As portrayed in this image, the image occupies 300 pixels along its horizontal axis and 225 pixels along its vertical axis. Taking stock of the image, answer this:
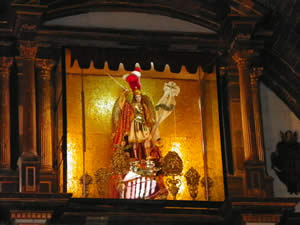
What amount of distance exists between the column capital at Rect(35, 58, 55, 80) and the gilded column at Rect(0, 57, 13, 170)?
514 mm

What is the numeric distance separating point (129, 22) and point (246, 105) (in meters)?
2.65

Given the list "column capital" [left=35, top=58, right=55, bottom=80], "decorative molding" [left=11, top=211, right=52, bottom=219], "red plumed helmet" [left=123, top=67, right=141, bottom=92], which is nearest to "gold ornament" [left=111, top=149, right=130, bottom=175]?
"red plumed helmet" [left=123, top=67, right=141, bottom=92]

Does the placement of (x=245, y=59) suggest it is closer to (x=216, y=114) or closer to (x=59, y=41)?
(x=216, y=114)

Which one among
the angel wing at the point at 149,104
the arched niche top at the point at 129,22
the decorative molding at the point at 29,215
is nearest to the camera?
the decorative molding at the point at 29,215

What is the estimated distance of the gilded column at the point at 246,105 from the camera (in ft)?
61.1

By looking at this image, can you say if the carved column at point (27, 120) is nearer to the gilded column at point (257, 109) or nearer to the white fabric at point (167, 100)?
the white fabric at point (167, 100)

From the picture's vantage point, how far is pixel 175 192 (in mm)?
18891

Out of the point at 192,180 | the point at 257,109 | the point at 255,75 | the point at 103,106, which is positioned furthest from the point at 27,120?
the point at 255,75

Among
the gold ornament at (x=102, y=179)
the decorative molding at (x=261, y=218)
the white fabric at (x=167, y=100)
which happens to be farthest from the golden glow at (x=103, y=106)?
the decorative molding at (x=261, y=218)

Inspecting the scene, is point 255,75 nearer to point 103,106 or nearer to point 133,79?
point 133,79

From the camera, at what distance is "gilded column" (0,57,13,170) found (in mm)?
18578

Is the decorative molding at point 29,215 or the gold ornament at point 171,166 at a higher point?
the gold ornament at point 171,166

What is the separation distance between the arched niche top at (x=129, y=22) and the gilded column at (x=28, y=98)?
83cm

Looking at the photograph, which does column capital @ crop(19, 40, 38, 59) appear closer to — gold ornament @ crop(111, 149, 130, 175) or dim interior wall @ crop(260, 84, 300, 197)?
gold ornament @ crop(111, 149, 130, 175)
